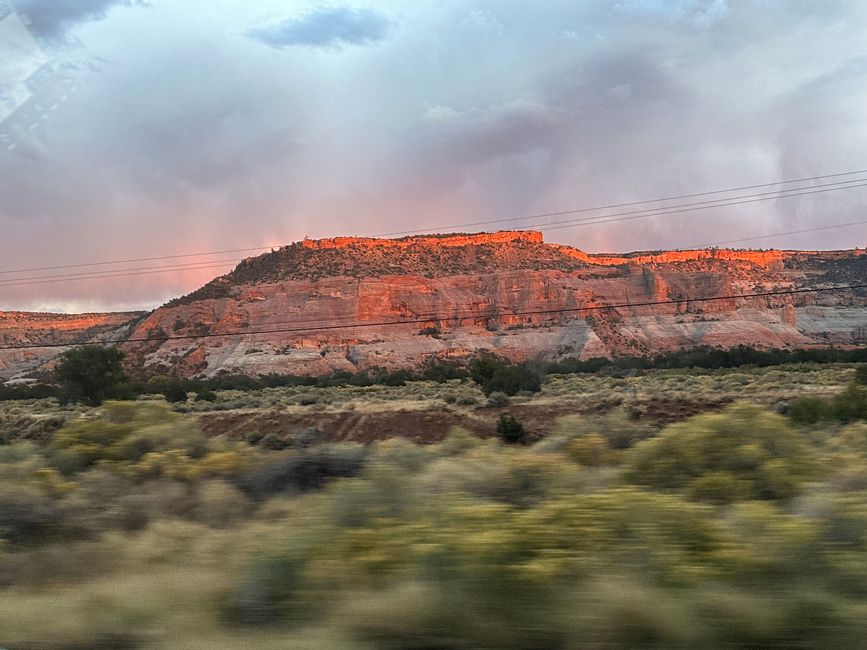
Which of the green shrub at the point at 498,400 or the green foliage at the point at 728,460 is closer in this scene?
the green foliage at the point at 728,460

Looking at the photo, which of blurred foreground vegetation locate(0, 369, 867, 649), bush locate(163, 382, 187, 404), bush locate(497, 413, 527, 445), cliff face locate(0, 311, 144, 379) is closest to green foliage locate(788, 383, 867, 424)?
bush locate(497, 413, 527, 445)

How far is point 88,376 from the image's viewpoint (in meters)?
40.3

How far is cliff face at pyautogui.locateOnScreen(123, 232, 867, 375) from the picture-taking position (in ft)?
324

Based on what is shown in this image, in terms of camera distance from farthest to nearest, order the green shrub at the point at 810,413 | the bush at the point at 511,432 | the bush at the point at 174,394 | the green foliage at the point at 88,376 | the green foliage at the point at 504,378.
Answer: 1. the bush at the point at 174,394
2. the green foliage at the point at 88,376
3. the green foliage at the point at 504,378
4. the bush at the point at 511,432
5. the green shrub at the point at 810,413

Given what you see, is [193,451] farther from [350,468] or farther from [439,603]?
[439,603]

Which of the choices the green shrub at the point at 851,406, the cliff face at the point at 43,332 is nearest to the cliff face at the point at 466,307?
the cliff face at the point at 43,332

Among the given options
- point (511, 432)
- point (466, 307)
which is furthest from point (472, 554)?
point (466, 307)

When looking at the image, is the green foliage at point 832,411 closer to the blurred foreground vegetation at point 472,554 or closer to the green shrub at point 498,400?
the blurred foreground vegetation at point 472,554

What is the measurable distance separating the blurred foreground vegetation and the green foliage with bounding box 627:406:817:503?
0.08 feet

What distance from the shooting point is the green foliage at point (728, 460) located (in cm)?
679

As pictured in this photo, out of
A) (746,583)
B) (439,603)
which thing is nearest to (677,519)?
(746,583)

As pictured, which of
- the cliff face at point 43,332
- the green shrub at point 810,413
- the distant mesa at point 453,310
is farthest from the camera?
the cliff face at point 43,332

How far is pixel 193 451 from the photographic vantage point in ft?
34.2

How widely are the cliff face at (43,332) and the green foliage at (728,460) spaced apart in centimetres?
10471
